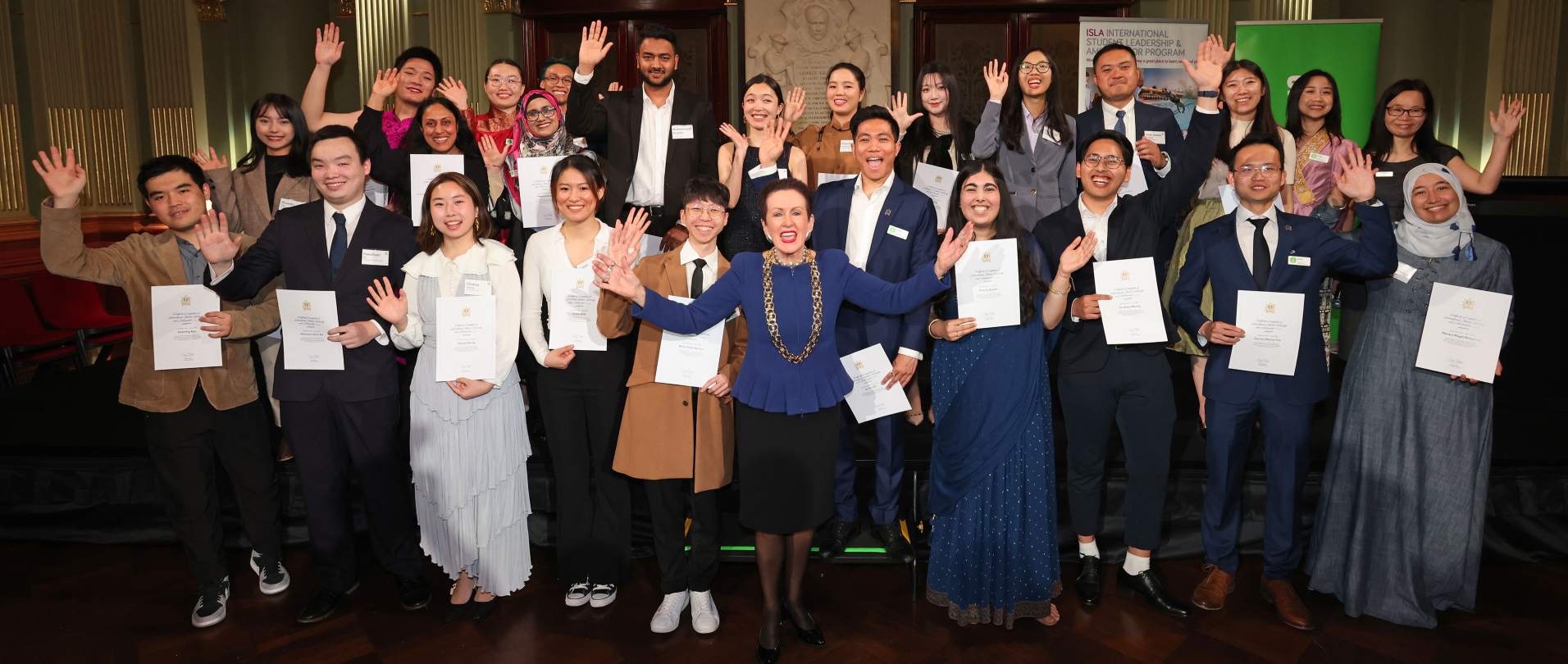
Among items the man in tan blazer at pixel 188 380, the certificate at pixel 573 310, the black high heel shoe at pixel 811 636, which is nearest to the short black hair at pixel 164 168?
the man in tan blazer at pixel 188 380

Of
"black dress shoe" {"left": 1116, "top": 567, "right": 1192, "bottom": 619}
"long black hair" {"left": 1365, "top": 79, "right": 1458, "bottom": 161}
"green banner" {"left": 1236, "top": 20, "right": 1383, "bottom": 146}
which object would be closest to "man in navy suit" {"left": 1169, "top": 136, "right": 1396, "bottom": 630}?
"black dress shoe" {"left": 1116, "top": 567, "right": 1192, "bottom": 619}

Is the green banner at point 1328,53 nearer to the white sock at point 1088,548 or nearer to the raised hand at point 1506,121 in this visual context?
the raised hand at point 1506,121

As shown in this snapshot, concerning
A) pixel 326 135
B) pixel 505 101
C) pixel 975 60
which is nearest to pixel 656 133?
pixel 505 101

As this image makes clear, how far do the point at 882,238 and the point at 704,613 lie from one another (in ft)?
5.06

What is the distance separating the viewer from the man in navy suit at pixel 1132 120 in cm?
370

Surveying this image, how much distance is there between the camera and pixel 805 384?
2682 mm

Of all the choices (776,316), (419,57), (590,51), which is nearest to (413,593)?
(776,316)

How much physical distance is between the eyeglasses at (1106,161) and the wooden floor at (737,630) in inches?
65.1

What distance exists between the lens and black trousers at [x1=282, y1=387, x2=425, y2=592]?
3025 millimetres

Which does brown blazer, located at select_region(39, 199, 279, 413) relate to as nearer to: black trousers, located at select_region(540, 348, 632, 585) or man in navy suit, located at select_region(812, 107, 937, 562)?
black trousers, located at select_region(540, 348, 632, 585)

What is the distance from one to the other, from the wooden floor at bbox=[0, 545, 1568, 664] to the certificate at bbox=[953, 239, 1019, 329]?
1.16 meters

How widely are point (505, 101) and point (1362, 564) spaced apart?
420 cm

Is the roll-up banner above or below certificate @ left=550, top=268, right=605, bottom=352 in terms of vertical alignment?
above

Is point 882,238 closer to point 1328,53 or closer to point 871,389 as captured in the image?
point 871,389
